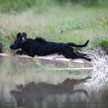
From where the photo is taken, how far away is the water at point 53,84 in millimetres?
8297

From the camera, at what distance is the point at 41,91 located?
9.30 m

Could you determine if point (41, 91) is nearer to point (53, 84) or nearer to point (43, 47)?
point (53, 84)

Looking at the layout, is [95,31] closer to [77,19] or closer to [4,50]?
[4,50]

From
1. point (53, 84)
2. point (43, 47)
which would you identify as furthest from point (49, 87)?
point (43, 47)

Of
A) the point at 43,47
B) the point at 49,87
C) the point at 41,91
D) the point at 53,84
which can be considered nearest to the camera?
the point at 41,91

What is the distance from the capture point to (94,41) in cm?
1417

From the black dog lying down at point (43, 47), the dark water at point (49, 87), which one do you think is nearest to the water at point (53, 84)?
the dark water at point (49, 87)

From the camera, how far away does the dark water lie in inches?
324

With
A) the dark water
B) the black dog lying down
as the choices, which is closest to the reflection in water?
the dark water

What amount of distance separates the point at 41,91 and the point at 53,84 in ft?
2.48

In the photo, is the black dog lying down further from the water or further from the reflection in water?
the reflection in water

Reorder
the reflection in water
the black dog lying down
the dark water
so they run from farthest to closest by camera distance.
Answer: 1. the black dog lying down
2. the reflection in water
3. the dark water

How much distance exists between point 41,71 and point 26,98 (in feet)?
10.0

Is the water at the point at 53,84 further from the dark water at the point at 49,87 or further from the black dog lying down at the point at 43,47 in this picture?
the black dog lying down at the point at 43,47
